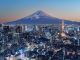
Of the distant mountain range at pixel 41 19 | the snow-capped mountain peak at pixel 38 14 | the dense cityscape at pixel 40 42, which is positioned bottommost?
the dense cityscape at pixel 40 42

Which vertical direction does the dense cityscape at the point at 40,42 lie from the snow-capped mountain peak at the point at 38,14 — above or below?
below

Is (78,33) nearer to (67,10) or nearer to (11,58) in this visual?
(67,10)

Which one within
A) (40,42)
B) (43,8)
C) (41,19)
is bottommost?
(40,42)

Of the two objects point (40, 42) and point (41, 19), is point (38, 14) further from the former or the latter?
point (40, 42)

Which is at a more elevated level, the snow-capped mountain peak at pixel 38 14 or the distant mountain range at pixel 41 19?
the snow-capped mountain peak at pixel 38 14

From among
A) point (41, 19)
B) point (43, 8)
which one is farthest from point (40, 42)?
point (43, 8)

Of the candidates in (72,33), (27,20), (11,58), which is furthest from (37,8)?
(11,58)
